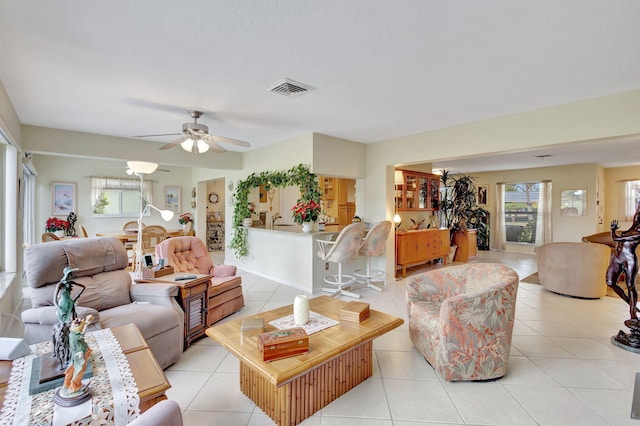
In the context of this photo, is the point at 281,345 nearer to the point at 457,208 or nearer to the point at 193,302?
the point at 193,302

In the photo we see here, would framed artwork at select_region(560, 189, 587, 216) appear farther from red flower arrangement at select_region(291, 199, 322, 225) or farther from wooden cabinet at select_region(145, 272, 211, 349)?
wooden cabinet at select_region(145, 272, 211, 349)

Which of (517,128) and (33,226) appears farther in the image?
(33,226)

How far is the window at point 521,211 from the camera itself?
843cm

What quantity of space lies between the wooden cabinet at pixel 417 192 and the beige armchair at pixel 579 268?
2.51 meters

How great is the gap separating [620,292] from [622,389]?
53.1 inches

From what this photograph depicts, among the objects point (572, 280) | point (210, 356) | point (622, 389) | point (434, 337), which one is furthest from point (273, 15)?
point (572, 280)

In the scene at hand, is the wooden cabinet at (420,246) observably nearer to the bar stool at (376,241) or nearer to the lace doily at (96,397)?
the bar stool at (376,241)

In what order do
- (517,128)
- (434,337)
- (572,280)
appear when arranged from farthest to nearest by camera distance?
(572,280)
(517,128)
(434,337)

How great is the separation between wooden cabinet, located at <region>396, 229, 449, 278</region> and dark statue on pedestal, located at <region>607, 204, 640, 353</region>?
2842mm

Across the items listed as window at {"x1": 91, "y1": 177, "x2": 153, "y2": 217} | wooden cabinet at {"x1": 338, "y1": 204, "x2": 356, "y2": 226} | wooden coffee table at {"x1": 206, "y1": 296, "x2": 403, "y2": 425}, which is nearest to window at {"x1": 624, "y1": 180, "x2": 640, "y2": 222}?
wooden cabinet at {"x1": 338, "y1": 204, "x2": 356, "y2": 226}

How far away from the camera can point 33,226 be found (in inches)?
241

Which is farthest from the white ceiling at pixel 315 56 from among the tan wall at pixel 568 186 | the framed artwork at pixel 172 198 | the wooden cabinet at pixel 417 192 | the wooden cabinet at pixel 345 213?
the tan wall at pixel 568 186

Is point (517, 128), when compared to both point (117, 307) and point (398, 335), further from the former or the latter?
point (117, 307)

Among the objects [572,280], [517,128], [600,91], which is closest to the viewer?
[600,91]
